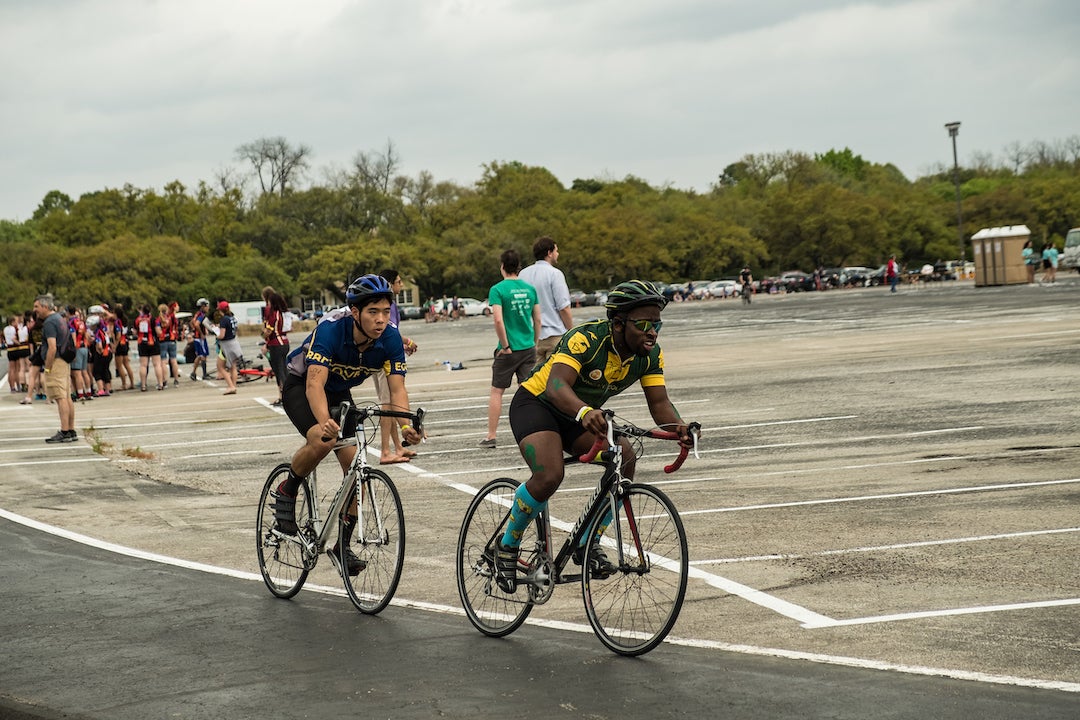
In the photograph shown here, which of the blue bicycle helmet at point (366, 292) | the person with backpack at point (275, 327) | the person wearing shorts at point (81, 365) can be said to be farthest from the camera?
→ the person wearing shorts at point (81, 365)

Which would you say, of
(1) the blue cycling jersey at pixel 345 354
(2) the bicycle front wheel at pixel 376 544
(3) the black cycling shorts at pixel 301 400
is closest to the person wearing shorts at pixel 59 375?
(3) the black cycling shorts at pixel 301 400

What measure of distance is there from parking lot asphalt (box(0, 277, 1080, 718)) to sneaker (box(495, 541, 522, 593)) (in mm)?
295

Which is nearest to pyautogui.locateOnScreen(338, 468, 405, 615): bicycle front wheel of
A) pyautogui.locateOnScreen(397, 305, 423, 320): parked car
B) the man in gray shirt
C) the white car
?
the man in gray shirt

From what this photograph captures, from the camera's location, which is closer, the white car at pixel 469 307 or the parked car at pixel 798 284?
the white car at pixel 469 307

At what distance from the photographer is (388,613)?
7270 millimetres

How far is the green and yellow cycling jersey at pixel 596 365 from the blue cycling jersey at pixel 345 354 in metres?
1.19

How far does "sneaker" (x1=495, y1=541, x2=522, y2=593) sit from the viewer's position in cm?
652

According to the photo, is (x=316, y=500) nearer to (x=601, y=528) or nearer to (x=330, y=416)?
(x=330, y=416)

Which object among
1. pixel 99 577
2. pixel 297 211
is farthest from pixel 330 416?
pixel 297 211

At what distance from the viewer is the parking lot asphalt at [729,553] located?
5.77 m

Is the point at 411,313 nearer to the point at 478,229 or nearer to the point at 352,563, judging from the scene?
the point at 478,229

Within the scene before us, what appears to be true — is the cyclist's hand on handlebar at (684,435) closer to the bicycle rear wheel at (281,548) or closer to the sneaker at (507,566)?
the sneaker at (507,566)

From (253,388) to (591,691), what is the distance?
73.8 ft

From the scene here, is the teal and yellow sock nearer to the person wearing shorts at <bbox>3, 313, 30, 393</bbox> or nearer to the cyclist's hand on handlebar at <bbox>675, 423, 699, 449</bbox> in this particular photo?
the cyclist's hand on handlebar at <bbox>675, 423, 699, 449</bbox>
